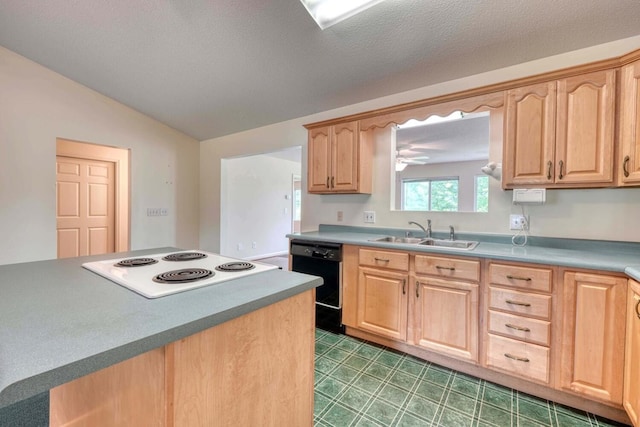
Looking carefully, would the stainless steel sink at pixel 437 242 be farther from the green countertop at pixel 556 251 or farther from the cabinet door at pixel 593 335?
the cabinet door at pixel 593 335

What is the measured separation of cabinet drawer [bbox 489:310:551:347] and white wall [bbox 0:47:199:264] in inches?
169

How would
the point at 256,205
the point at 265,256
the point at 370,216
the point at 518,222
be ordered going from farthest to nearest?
1. the point at 265,256
2. the point at 256,205
3. the point at 370,216
4. the point at 518,222

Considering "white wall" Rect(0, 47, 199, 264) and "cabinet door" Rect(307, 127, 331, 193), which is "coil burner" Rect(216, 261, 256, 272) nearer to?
"cabinet door" Rect(307, 127, 331, 193)

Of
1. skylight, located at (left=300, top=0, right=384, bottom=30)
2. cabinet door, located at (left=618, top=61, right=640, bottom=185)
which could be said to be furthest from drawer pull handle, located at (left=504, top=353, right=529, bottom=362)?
skylight, located at (left=300, top=0, right=384, bottom=30)

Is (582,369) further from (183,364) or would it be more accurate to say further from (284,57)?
(284,57)

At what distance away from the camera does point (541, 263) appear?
1.66 metres

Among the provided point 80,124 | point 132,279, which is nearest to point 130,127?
point 80,124

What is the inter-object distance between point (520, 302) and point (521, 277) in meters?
0.15

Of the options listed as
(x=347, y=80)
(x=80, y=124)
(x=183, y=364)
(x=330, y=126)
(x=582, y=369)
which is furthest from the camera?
(x=80, y=124)

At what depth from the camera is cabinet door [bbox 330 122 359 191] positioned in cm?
277

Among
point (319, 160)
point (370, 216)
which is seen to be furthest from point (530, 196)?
point (319, 160)

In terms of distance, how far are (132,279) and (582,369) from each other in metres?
2.28

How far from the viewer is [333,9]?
1.87 meters

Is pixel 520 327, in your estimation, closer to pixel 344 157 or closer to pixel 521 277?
pixel 521 277
